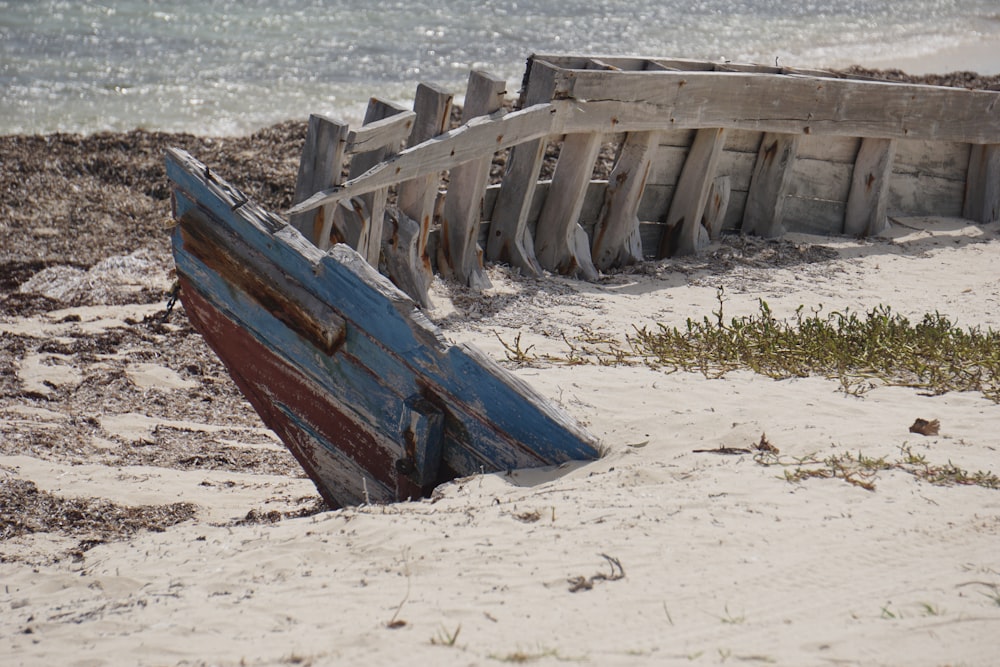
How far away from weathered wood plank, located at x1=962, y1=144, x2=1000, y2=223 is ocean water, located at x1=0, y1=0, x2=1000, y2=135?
6562 mm

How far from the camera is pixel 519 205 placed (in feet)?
21.3

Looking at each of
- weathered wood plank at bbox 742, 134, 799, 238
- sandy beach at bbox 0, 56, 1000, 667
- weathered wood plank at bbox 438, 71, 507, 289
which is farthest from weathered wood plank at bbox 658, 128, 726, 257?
weathered wood plank at bbox 438, 71, 507, 289

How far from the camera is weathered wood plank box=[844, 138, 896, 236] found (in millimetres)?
7965

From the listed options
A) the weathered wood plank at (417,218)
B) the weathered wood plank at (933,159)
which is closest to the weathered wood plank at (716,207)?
the weathered wood plank at (933,159)

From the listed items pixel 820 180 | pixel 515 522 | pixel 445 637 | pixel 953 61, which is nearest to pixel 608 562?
pixel 515 522

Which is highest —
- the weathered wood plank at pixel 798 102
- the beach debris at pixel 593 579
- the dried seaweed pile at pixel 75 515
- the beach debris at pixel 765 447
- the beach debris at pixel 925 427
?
the weathered wood plank at pixel 798 102

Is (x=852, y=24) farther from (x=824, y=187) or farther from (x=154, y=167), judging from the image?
(x=154, y=167)

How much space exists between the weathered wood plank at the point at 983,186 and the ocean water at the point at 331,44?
6562 mm

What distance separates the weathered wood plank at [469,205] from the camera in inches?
236

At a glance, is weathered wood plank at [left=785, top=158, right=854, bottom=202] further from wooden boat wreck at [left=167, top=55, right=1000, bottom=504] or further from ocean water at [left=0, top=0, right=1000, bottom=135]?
ocean water at [left=0, top=0, right=1000, bottom=135]

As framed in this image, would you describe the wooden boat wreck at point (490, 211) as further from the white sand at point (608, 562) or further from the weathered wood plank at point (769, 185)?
the white sand at point (608, 562)

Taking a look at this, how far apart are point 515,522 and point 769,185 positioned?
5096mm

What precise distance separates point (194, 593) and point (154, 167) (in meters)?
5.81

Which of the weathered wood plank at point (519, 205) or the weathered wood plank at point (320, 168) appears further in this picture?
the weathered wood plank at point (519, 205)
